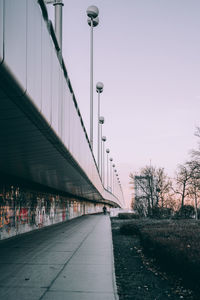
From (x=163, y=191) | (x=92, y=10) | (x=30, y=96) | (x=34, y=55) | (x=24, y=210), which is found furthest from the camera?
(x=163, y=191)

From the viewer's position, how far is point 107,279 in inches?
305

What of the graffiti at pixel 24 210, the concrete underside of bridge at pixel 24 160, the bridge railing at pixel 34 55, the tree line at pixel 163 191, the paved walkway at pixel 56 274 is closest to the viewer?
the bridge railing at pixel 34 55

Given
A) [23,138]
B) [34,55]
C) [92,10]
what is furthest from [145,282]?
[92,10]

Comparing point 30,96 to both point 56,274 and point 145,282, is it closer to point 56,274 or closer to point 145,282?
point 56,274

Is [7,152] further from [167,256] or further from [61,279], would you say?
[167,256]

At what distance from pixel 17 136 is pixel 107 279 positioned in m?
3.95

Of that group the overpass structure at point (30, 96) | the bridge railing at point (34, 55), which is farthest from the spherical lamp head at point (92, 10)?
the bridge railing at point (34, 55)

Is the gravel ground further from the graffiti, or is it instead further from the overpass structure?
the graffiti

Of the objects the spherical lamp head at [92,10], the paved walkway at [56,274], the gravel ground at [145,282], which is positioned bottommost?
the gravel ground at [145,282]

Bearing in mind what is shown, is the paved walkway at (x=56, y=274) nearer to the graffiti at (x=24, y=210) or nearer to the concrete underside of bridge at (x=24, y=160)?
the concrete underside of bridge at (x=24, y=160)

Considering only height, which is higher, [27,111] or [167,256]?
[27,111]

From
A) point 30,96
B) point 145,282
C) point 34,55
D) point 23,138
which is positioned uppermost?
point 34,55

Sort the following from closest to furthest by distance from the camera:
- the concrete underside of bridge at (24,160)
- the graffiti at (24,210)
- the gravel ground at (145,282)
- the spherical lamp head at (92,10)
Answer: the concrete underside of bridge at (24,160), the gravel ground at (145,282), the graffiti at (24,210), the spherical lamp head at (92,10)

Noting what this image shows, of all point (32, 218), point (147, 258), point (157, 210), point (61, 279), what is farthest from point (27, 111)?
point (157, 210)
